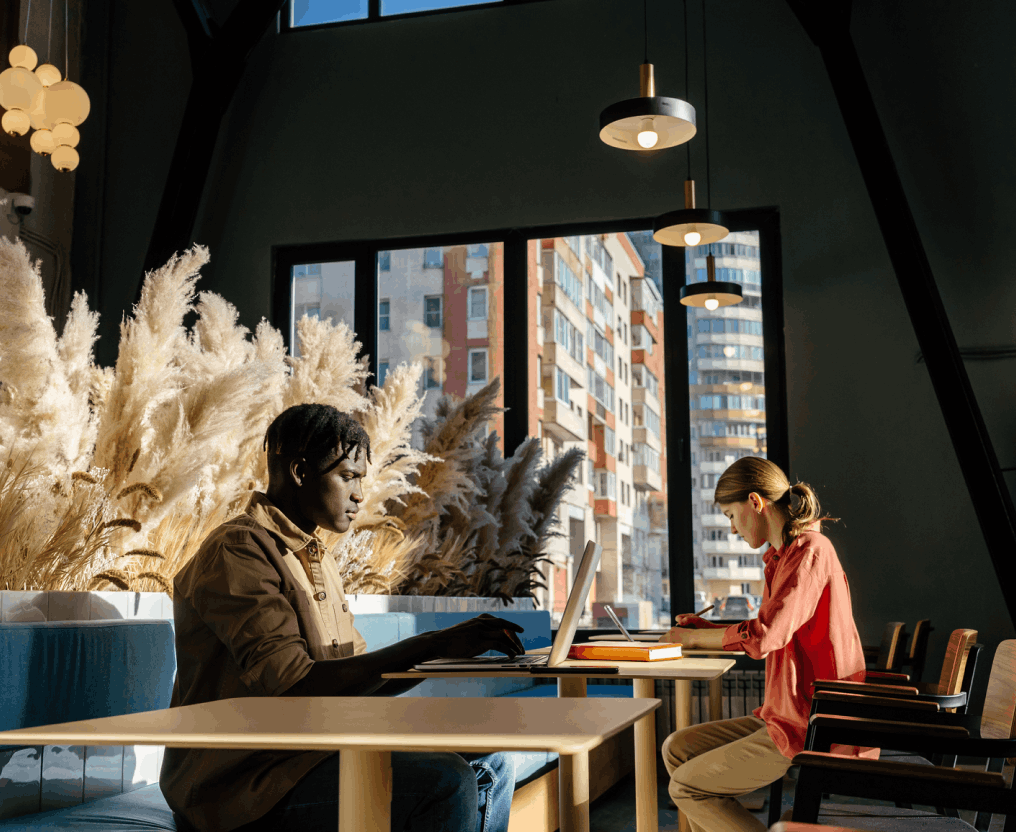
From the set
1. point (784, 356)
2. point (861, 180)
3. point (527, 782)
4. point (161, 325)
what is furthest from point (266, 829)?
point (861, 180)

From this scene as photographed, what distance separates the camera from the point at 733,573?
5.97m

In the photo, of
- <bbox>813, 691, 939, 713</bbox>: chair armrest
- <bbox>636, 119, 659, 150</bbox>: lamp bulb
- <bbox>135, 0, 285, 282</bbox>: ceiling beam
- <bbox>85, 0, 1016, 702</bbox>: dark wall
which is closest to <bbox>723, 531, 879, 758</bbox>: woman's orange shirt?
<bbox>813, 691, 939, 713</bbox>: chair armrest

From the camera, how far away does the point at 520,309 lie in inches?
250

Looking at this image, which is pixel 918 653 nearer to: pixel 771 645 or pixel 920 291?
pixel 920 291

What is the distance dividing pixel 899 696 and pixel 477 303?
14.8ft

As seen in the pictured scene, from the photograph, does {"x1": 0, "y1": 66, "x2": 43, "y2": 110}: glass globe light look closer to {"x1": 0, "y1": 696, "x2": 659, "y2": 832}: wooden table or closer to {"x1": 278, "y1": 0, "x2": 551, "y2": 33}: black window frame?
{"x1": 0, "y1": 696, "x2": 659, "y2": 832}: wooden table

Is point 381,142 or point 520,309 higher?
point 381,142

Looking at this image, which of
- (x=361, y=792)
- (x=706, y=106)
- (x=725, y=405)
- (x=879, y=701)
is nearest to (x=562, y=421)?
(x=725, y=405)

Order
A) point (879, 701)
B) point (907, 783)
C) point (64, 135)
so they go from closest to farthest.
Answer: point (907, 783), point (879, 701), point (64, 135)

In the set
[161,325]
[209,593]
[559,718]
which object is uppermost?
[161,325]

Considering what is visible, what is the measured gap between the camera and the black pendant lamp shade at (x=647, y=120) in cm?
350

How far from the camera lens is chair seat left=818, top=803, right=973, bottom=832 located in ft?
5.58

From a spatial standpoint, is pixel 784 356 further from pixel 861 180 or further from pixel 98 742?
pixel 98 742

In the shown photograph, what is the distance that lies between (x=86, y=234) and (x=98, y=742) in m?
6.32
